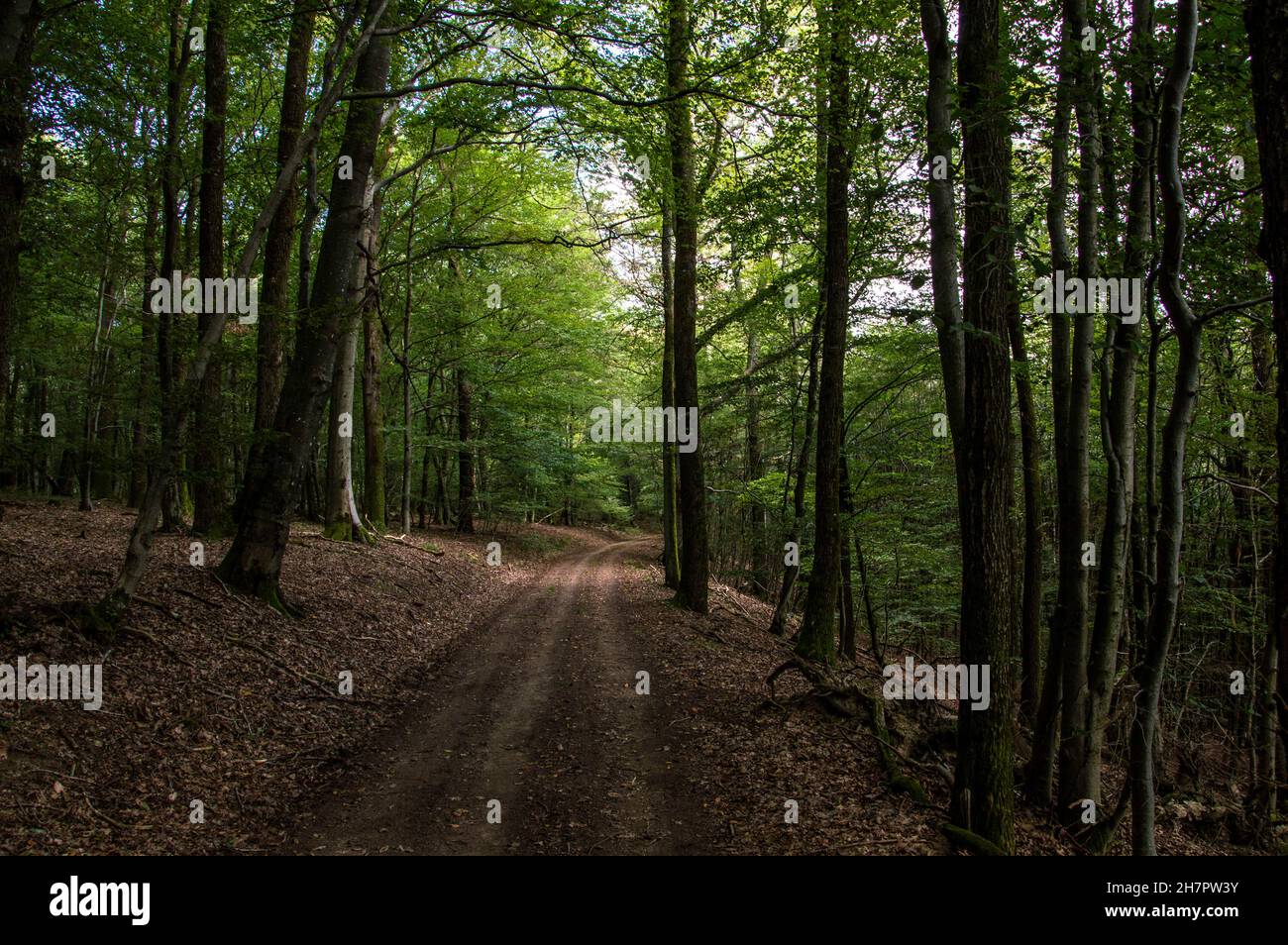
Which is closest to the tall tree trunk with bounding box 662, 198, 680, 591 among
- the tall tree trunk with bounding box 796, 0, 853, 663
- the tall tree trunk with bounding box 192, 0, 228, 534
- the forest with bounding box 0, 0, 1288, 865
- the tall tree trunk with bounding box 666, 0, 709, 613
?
the forest with bounding box 0, 0, 1288, 865

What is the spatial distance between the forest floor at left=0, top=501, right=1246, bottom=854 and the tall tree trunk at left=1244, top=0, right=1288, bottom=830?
3.27 metres

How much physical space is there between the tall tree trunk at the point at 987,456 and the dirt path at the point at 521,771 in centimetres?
233

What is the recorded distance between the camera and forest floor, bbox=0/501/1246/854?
455cm

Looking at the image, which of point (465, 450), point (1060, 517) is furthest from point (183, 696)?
point (465, 450)

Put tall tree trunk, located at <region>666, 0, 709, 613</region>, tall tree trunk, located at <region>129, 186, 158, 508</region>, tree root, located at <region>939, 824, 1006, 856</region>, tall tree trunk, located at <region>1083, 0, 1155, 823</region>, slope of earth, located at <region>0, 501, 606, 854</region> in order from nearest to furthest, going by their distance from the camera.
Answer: slope of earth, located at <region>0, 501, 606, 854</region> → tree root, located at <region>939, 824, 1006, 856</region> → tall tree trunk, located at <region>1083, 0, 1155, 823</region> → tall tree trunk, located at <region>129, 186, 158, 508</region> → tall tree trunk, located at <region>666, 0, 709, 613</region>

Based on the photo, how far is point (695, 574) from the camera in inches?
546

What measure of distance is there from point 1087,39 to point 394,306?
19587 mm

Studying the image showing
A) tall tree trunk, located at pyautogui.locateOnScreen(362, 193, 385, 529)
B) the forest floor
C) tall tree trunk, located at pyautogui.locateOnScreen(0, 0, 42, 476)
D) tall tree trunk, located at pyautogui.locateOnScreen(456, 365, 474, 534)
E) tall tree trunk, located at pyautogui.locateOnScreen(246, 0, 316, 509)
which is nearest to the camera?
the forest floor

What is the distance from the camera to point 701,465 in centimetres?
1416

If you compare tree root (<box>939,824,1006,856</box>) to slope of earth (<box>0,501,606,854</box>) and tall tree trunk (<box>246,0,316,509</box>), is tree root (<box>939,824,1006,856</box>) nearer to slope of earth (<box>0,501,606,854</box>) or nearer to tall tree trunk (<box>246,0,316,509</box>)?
slope of earth (<box>0,501,606,854</box>)

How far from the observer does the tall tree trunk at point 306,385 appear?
8594 mm

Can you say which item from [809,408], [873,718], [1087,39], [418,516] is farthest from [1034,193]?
[418,516]

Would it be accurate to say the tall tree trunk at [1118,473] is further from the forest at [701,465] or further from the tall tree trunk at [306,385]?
the tall tree trunk at [306,385]
